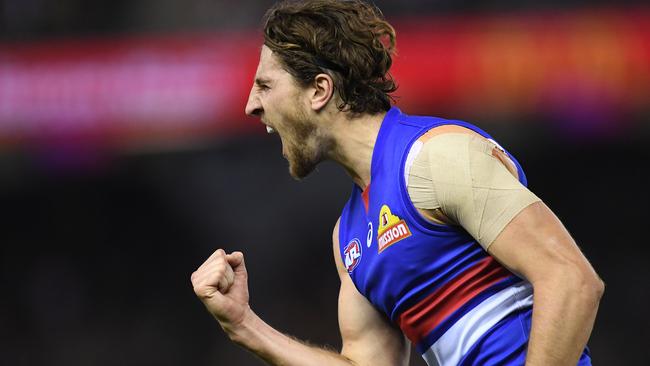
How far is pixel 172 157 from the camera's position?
11492mm

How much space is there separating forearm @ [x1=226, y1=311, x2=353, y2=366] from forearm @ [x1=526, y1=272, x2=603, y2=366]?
1.01 m

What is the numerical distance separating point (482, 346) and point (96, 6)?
843cm

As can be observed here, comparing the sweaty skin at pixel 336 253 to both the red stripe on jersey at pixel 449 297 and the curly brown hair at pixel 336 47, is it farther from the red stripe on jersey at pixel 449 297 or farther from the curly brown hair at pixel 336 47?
the red stripe on jersey at pixel 449 297

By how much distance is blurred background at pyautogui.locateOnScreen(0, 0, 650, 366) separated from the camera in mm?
9000

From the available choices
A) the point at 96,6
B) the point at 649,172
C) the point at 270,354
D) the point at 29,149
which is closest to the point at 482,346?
the point at 270,354

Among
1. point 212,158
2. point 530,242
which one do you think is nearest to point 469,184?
point 530,242

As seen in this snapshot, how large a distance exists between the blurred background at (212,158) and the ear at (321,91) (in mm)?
5604

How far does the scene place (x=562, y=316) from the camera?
107 inches

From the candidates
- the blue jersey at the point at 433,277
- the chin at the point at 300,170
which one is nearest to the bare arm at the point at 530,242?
the blue jersey at the point at 433,277

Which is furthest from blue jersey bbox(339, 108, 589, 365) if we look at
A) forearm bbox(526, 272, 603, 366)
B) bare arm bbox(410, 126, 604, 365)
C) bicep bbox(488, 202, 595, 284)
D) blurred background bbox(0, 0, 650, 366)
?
blurred background bbox(0, 0, 650, 366)

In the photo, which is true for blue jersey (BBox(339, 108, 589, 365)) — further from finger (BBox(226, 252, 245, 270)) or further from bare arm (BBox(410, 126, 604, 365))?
finger (BBox(226, 252, 245, 270))

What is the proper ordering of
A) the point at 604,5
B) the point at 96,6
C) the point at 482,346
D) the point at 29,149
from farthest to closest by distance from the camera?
the point at 96,6 → the point at 29,149 → the point at 604,5 → the point at 482,346

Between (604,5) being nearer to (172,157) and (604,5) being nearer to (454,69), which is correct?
(454,69)

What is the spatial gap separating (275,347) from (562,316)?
1127mm
